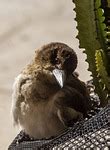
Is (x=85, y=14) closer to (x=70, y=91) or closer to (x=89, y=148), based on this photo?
(x=70, y=91)

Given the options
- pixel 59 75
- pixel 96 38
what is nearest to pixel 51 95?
pixel 59 75

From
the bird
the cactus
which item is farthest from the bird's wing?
the cactus

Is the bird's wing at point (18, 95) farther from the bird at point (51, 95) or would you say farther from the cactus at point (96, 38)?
the cactus at point (96, 38)

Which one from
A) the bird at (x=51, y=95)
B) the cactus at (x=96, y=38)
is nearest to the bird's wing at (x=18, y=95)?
the bird at (x=51, y=95)

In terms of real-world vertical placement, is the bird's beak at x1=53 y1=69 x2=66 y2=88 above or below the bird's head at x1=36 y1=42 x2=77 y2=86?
below

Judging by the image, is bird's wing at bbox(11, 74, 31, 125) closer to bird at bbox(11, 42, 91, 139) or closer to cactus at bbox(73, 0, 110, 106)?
bird at bbox(11, 42, 91, 139)

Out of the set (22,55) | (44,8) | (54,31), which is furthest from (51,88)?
(44,8)
